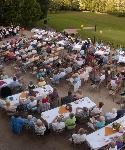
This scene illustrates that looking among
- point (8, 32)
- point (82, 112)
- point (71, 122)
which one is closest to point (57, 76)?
point (82, 112)

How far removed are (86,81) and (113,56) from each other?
424 centimetres

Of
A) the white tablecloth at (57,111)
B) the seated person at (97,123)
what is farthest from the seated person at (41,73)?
the seated person at (97,123)

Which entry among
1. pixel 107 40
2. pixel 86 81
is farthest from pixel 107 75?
pixel 107 40

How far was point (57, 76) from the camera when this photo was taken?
26031 mm

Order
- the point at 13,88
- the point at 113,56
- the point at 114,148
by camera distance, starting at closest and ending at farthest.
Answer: the point at 114,148, the point at 13,88, the point at 113,56

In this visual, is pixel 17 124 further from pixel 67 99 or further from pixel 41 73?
pixel 41 73

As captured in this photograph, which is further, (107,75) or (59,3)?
(59,3)

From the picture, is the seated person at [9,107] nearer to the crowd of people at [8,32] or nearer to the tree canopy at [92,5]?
the crowd of people at [8,32]

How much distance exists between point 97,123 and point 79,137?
1378mm

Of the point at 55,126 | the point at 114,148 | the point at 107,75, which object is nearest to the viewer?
the point at 114,148

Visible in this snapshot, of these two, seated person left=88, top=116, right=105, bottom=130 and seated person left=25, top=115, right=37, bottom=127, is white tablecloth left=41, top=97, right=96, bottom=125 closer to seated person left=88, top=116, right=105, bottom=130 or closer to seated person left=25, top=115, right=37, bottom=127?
seated person left=25, top=115, right=37, bottom=127

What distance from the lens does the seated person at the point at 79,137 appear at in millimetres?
19391

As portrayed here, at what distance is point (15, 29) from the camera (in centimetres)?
3825

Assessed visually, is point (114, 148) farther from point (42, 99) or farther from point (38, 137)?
point (42, 99)
